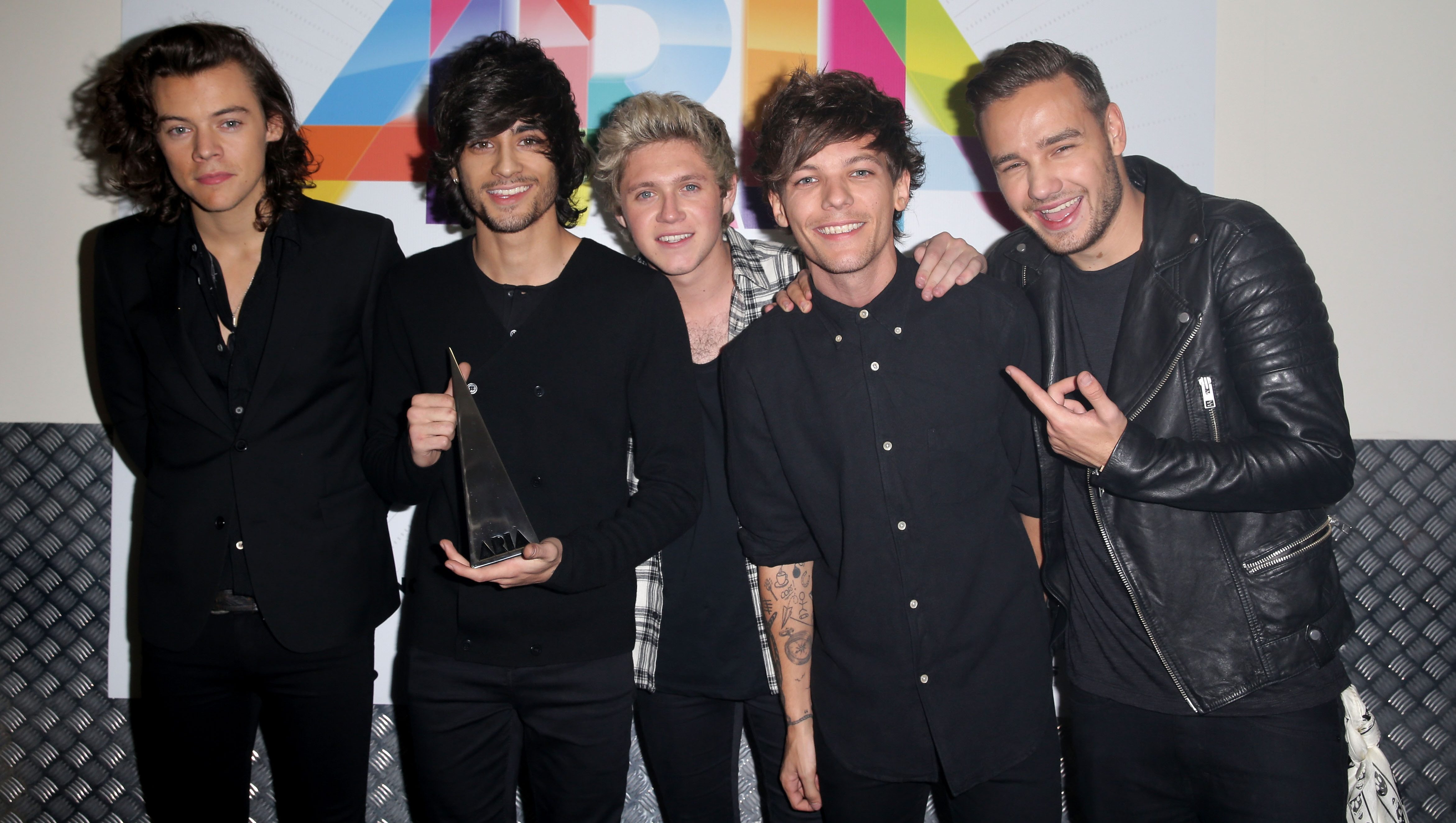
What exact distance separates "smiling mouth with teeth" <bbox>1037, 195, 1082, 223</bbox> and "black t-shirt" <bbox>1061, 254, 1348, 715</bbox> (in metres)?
0.14

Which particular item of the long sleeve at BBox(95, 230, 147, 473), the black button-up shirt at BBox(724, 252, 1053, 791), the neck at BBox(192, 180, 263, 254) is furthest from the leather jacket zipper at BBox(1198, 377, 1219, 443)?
the long sleeve at BBox(95, 230, 147, 473)

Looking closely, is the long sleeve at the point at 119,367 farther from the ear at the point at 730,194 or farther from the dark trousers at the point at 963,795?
the dark trousers at the point at 963,795

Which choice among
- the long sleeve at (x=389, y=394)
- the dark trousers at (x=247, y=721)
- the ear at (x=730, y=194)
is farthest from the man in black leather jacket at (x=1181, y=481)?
the dark trousers at (x=247, y=721)

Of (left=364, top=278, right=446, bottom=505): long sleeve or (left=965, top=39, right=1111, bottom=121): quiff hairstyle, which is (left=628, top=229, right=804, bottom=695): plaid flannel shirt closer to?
(left=364, top=278, right=446, bottom=505): long sleeve

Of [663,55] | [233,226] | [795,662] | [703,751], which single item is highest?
[663,55]

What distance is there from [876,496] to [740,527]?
0.41 meters

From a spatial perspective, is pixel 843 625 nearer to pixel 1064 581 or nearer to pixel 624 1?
pixel 1064 581

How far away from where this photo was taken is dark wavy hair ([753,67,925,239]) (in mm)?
2082

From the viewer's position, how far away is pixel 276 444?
2.11 m

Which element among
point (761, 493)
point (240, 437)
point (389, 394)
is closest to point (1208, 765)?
point (761, 493)

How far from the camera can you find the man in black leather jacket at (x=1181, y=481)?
1.83 meters

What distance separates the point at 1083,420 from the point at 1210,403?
13.7 inches

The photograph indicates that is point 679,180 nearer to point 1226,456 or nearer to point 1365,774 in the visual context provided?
point 1226,456

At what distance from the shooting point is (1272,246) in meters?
1.88
